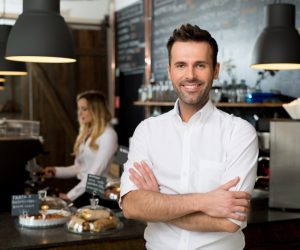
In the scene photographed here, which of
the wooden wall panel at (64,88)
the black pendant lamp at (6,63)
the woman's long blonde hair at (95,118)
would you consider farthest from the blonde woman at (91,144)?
the wooden wall panel at (64,88)

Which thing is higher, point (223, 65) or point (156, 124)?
point (223, 65)

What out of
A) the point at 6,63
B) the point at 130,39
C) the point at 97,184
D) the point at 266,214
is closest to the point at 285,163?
the point at 266,214

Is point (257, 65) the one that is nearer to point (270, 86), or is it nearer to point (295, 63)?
point (295, 63)

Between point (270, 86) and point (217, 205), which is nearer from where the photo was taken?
point (217, 205)

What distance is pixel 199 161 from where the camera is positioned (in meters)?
1.93

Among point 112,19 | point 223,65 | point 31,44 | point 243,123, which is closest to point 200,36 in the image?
point 243,123

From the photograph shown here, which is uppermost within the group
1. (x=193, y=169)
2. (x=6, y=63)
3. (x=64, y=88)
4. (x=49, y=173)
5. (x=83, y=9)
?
(x=83, y=9)

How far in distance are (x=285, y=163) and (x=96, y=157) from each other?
1.50 meters

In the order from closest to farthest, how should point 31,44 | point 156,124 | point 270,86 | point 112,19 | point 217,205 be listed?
point 217,205, point 156,124, point 31,44, point 270,86, point 112,19

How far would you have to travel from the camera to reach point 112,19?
23.2ft

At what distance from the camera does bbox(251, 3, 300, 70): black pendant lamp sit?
2.98 meters

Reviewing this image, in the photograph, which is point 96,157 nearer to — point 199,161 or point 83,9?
point 199,161

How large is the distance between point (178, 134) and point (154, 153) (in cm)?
12

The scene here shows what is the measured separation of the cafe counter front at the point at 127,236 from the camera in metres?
2.32
